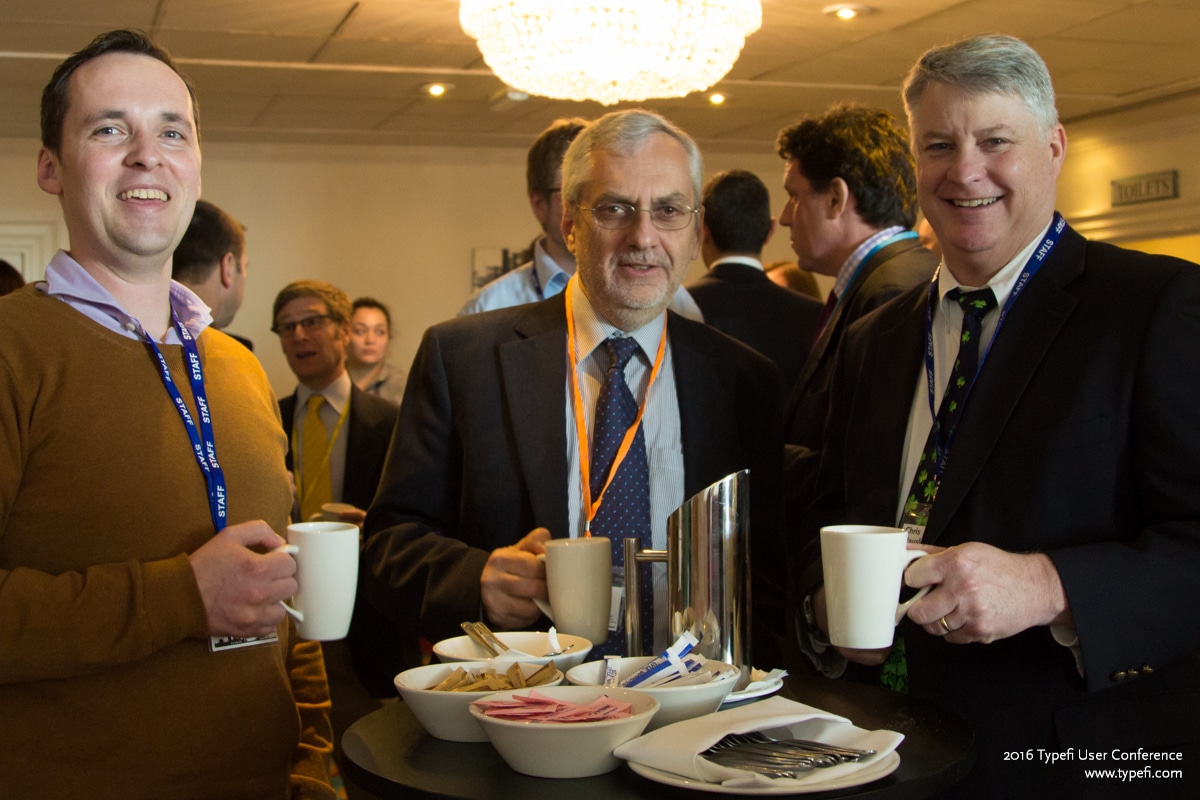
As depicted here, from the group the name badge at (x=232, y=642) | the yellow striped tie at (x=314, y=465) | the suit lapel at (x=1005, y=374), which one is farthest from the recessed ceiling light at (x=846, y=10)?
the name badge at (x=232, y=642)

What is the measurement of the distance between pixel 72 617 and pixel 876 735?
3.19 feet

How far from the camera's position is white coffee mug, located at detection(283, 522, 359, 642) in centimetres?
137

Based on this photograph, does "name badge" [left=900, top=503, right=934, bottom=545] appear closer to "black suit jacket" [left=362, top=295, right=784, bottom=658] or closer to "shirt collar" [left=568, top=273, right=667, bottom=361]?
"black suit jacket" [left=362, top=295, right=784, bottom=658]

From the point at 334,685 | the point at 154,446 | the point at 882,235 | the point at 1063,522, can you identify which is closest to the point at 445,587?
the point at 154,446

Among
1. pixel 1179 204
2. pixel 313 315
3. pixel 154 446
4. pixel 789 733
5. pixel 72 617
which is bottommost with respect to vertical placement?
pixel 789 733

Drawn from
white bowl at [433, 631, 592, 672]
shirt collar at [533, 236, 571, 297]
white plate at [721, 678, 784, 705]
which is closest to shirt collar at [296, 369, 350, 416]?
shirt collar at [533, 236, 571, 297]

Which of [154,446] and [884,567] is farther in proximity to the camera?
[154,446]

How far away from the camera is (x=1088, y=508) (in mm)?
1617

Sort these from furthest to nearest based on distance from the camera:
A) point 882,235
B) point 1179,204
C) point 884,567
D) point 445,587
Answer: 1. point 1179,204
2. point 882,235
3. point 445,587
4. point 884,567

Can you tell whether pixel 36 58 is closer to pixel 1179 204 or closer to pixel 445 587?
pixel 445 587

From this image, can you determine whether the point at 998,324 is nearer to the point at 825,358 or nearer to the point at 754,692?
the point at 754,692

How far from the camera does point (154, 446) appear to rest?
156 centimetres

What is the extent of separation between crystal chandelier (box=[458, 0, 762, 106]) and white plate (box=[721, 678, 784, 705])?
3.51 meters

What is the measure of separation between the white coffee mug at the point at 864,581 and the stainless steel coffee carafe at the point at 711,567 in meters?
0.12
